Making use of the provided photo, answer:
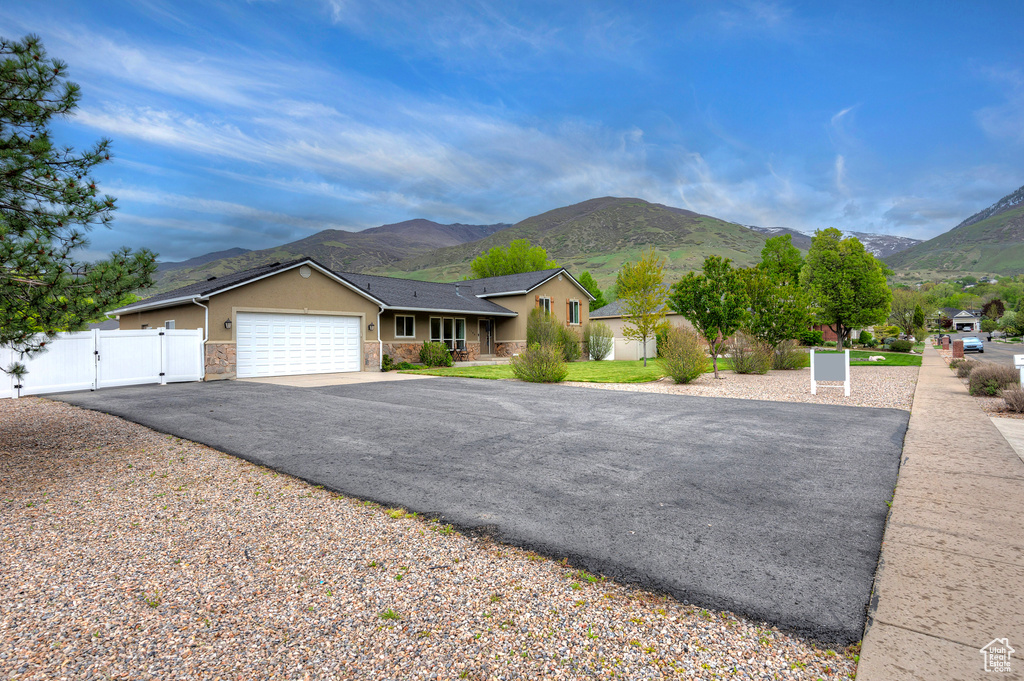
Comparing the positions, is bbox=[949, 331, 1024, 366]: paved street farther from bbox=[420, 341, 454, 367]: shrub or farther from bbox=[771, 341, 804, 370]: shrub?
bbox=[420, 341, 454, 367]: shrub

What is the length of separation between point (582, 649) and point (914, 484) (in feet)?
15.4

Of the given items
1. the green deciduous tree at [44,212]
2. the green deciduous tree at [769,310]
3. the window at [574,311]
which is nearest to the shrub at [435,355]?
the window at [574,311]

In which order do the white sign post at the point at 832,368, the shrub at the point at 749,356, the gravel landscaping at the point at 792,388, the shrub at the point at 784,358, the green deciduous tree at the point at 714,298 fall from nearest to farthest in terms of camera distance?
the gravel landscaping at the point at 792,388 → the white sign post at the point at 832,368 → the green deciduous tree at the point at 714,298 → the shrub at the point at 749,356 → the shrub at the point at 784,358

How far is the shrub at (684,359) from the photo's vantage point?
50.4 feet

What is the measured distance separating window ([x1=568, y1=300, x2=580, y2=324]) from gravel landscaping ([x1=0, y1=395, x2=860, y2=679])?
28493mm

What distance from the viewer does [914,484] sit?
4.99 metres

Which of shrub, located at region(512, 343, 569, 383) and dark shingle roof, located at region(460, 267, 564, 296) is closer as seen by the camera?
shrub, located at region(512, 343, 569, 383)

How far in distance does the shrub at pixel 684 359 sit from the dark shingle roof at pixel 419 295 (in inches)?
501

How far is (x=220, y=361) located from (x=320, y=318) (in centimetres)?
414

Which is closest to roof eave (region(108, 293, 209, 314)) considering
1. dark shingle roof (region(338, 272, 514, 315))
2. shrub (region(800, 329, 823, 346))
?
dark shingle roof (region(338, 272, 514, 315))

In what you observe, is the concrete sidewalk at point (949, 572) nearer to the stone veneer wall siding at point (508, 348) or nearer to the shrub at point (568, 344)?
the shrub at point (568, 344)

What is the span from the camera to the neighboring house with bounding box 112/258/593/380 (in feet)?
→ 56.8

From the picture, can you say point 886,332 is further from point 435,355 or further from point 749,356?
point 435,355

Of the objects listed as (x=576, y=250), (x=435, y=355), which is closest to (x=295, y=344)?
(x=435, y=355)
